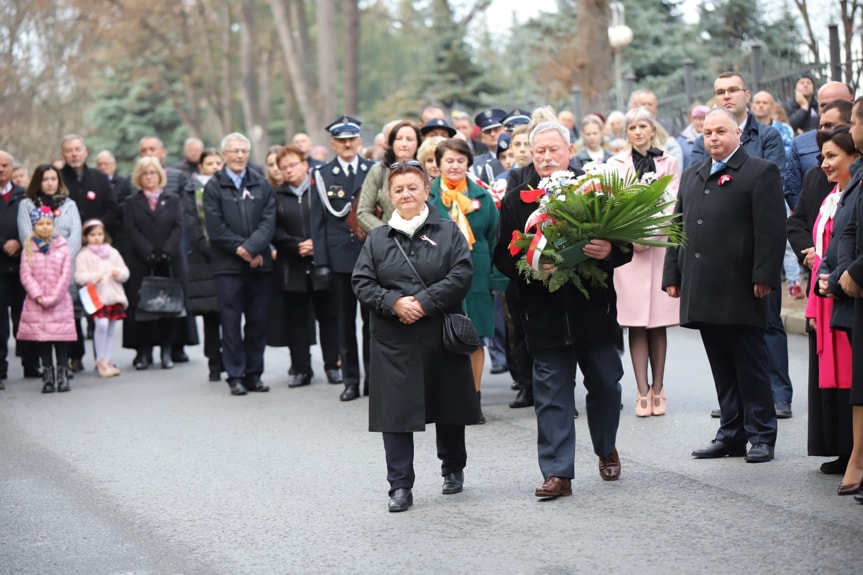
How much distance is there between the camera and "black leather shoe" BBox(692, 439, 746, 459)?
8.76 meters

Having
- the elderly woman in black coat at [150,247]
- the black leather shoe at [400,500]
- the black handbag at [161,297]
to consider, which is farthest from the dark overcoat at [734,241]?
the elderly woman in black coat at [150,247]

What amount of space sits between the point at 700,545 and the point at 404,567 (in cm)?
138

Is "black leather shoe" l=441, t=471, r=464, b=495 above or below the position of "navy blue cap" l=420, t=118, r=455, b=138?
below

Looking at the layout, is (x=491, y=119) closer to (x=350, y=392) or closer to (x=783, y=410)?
(x=350, y=392)

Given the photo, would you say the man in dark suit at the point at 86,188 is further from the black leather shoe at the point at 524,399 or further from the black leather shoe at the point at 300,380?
the black leather shoe at the point at 524,399

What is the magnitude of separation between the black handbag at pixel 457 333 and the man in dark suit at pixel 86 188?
→ 850cm

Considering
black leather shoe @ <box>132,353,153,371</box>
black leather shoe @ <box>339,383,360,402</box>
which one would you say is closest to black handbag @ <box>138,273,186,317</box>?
black leather shoe @ <box>132,353,153,371</box>

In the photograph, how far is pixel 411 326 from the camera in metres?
7.86

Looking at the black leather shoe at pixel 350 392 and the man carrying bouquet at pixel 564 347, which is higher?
the man carrying bouquet at pixel 564 347

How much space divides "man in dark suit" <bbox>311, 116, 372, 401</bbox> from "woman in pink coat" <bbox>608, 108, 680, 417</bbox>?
265 centimetres

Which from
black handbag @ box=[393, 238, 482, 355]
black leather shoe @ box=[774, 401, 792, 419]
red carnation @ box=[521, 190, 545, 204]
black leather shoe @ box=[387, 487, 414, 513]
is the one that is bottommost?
black leather shoe @ box=[387, 487, 414, 513]

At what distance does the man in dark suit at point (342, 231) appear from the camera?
1218 centimetres

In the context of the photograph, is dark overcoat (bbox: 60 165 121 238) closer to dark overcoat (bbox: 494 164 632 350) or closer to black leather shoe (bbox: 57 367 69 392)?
black leather shoe (bbox: 57 367 69 392)

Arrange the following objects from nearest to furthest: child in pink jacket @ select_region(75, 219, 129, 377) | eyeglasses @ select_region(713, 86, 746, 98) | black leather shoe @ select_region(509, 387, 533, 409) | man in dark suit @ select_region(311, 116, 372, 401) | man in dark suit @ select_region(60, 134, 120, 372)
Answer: eyeglasses @ select_region(713, 86, 746, 98), black leather shoe @ select_region(509, 387, 533, 409), man in dark suit @ select_region(311, 116, 372, 401), child in pink jacket @ select_region(75, 219, 129, 377), man in dark suit @ select_region(60, 134, 120, 372)
